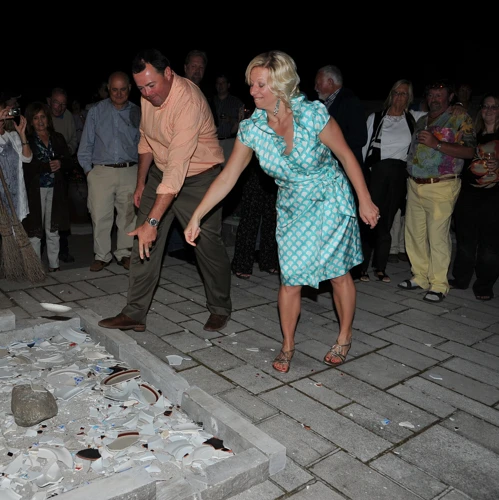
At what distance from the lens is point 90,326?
4.46 m

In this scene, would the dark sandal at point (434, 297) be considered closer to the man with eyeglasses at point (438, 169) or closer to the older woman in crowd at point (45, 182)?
the man with eyeglasses at point (438, 169)

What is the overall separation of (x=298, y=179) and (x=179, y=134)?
101 cm

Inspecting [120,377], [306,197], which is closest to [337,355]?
[306,197]

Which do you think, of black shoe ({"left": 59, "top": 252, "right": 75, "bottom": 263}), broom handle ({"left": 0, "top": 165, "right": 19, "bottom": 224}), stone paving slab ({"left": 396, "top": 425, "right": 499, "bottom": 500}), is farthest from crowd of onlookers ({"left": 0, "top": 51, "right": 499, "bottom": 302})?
stone paving slab ({"left": 396, "top": 425, "right": 499, "bottom": 500})

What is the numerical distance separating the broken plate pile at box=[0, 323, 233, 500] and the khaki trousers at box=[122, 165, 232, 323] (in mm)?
706

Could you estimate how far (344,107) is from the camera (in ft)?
18.8

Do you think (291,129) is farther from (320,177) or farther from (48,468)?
(48,468)

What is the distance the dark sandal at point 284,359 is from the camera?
404cm

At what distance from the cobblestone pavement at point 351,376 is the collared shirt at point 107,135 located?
1282 millimetres

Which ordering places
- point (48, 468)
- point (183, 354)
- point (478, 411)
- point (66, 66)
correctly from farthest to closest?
point (66, 66) → point (183, 354) → point (478, 411) → point (48, 468)

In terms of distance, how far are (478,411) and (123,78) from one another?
4749mm

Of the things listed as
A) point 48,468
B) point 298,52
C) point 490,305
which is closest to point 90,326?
point 48,468

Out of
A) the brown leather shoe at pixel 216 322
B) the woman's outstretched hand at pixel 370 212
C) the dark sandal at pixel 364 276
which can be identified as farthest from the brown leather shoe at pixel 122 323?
the dark sandal at pixel 364 276

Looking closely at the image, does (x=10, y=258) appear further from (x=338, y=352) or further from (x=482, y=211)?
(x=482, y=211)
